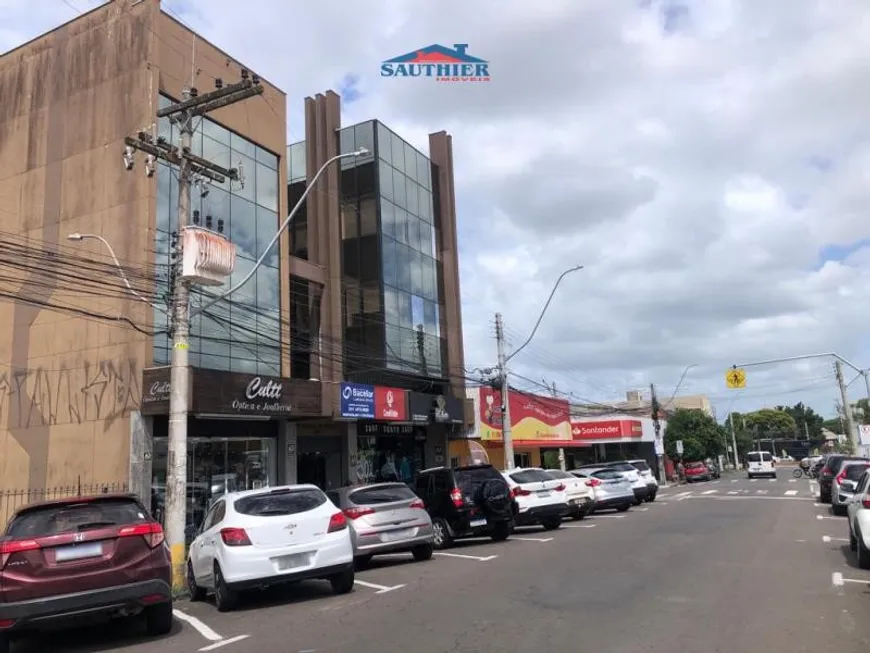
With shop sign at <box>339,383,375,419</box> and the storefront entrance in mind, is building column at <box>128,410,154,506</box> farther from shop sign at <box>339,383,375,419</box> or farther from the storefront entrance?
shop sign at <box>339,383,375,419</box>

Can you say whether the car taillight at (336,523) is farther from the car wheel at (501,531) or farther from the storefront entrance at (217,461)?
the storefront entrance at (217,461)

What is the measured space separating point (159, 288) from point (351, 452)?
35.1ft

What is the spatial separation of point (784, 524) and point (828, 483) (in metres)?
8.29

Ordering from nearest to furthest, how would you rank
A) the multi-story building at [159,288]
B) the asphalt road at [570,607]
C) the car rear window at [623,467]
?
the asphalt road at [570,607] < the multi-story building at [159,288] < the car rear window at [623,467]

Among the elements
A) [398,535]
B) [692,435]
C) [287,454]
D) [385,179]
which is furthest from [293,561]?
[692,435]

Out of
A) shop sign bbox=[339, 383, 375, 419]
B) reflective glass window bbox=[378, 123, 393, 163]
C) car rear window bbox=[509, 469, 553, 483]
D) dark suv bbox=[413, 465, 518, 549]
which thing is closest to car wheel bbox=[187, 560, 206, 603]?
dark suv bbox=[413, 465, 518, 549]

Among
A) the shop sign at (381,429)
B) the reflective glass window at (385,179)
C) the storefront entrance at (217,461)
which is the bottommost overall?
the storefront entrance at (217,461)

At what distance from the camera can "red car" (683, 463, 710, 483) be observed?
5866 cm

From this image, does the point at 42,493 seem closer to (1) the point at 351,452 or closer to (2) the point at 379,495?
(1) the point at 351,452

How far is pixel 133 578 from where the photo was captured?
7980mm

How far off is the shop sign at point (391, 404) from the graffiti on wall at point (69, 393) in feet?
30.2

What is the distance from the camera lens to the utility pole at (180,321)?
1322cm

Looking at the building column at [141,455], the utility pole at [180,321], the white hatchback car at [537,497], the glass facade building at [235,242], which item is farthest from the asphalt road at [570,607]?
the glass facade building at [235,242]

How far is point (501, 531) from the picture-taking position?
16.1m
